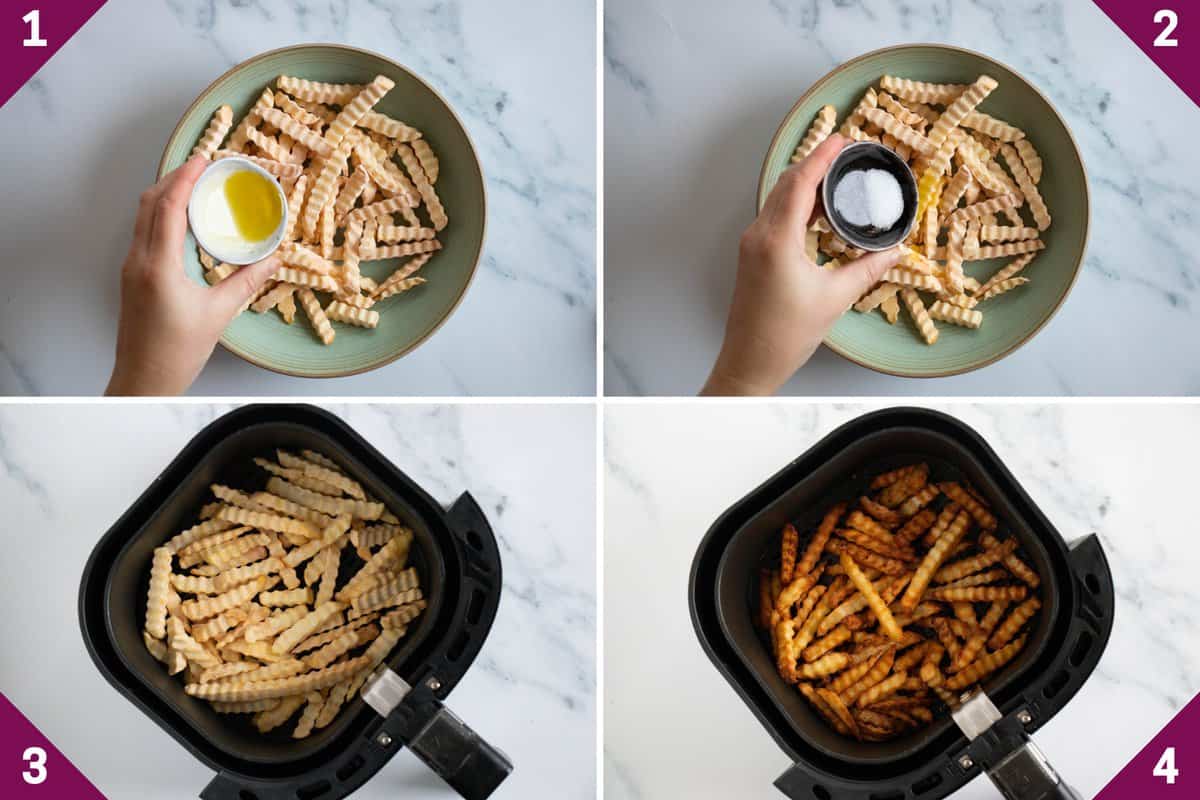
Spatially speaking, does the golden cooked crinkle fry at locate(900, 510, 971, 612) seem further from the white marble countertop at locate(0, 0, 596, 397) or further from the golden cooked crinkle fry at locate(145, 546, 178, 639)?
the golden cooked crinkle fry at locate(145, 546, 178, 639)

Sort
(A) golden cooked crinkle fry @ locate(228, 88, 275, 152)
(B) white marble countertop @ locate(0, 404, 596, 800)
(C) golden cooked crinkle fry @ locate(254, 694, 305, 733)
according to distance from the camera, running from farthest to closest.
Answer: (B) white marble countertop @ locate(0, 404, 596, 800) < (A) golden cooked crinkle fry @ locate(228, 88, 275, 152) < (C) golden cooked crinkle fry @ locate(254, 694, 305, 733)

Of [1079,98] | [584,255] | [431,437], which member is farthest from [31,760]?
[1079,98]

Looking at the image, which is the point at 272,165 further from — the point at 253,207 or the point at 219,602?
the point at 219,602

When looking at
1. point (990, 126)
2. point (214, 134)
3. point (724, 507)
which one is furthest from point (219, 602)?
point (990, 126)

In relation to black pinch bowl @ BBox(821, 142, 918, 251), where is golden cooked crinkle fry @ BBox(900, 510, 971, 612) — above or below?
below

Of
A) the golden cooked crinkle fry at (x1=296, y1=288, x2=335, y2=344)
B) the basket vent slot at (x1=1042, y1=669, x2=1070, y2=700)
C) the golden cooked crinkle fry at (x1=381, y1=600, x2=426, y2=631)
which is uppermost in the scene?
the golden cooked crinkle fry at (x1=296, y1=288, x2=335, y2=344)

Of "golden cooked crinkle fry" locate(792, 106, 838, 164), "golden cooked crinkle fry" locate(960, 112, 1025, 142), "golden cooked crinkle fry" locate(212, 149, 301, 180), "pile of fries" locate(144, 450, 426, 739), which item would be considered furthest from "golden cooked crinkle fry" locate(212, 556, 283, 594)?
"golden cooked crinkle fry" locate(960, 112, 1025, 142)

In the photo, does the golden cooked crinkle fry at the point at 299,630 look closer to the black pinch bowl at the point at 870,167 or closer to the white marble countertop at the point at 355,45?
the white marble countertop at the point at 355,45
